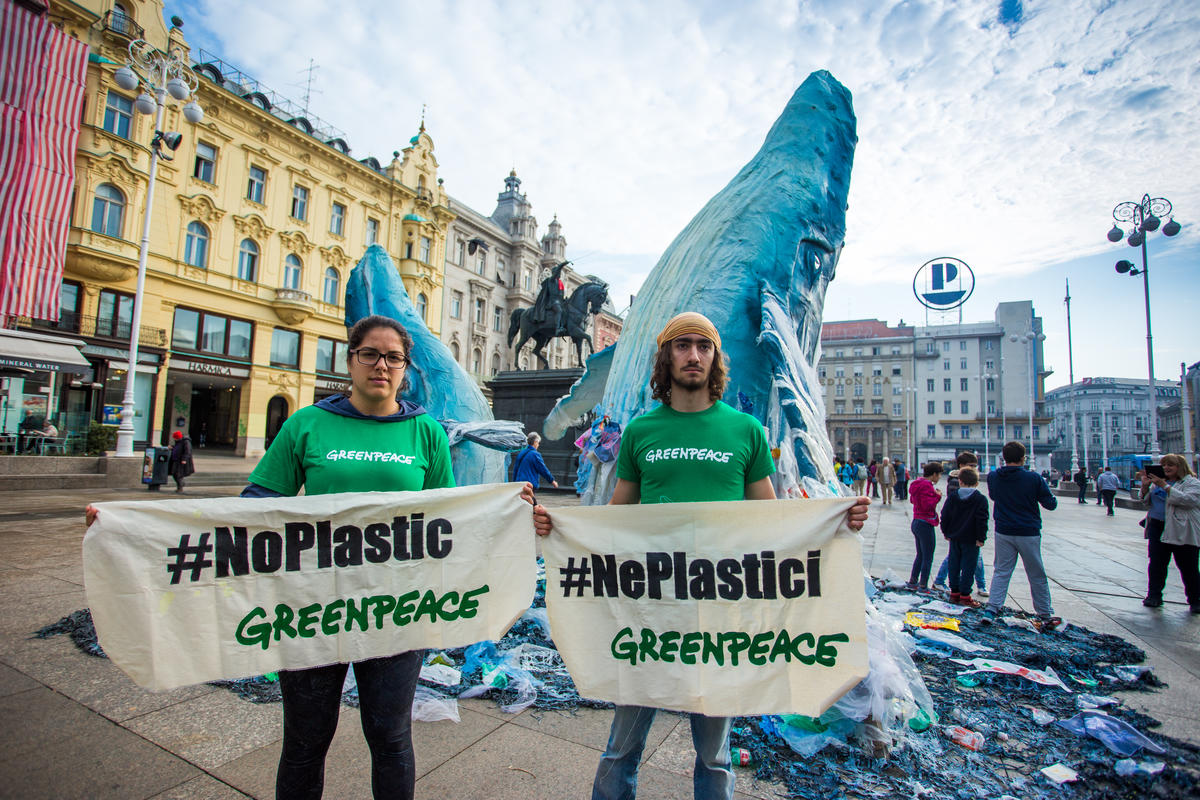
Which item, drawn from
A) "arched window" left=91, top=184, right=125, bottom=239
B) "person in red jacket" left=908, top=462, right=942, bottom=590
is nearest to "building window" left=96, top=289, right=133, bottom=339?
"arched window" left=91, top=184, right=125, bottom=239

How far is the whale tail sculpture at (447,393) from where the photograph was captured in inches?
199

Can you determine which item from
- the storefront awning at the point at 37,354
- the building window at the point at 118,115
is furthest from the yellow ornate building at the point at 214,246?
the storefront awning at the point at 37,354

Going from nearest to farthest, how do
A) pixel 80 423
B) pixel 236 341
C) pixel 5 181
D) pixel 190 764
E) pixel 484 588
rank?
pixel 484 588, pixel 190 764, pixel 5 181, pixel 80 423, pixel 236 341

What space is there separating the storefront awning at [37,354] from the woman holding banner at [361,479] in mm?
17862

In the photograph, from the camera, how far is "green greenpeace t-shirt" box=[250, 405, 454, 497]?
6.15 feet

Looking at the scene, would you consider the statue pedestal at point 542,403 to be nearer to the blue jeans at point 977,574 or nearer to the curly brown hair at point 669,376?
the blue jeans at point 977,574

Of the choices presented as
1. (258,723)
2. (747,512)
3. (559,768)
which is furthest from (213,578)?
(747,512)

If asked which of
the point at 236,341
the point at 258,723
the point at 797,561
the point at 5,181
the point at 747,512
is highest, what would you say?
the point at 5,181

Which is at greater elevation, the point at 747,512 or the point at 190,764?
the point at 747,512

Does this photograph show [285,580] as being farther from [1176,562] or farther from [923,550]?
[1176,562]

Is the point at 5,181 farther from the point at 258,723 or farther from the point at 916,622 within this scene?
the point at 916,622

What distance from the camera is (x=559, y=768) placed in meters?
2.37

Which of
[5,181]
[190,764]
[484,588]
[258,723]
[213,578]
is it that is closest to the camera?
[213,578]

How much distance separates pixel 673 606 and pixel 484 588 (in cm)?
69
